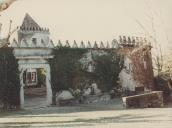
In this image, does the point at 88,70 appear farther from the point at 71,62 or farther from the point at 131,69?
the point at 131,69

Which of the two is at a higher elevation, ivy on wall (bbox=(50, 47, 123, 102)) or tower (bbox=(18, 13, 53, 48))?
tower (bbox=(18, 13, 53, 48))

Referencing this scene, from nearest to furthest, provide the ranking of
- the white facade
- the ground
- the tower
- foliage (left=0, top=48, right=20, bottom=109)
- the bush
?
the ground < foliage (left=0, top=48, right=20, bottom=109) < the white facade < the bush < the tower

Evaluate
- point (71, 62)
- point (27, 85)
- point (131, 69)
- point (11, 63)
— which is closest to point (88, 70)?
point (71, 62)

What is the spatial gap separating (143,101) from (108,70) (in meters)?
7.45

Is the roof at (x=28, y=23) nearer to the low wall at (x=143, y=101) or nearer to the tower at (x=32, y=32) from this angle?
the tower at (x=32, y=32)

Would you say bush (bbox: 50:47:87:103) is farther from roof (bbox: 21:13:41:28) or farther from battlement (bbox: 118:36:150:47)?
roof (bbox: 21:13:41:28)

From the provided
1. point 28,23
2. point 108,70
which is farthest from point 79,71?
point 28,23

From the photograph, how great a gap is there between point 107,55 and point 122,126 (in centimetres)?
1639

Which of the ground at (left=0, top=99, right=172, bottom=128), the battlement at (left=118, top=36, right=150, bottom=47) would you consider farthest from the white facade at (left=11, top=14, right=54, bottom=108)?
the battlement at (left=118, top=36, right=150, bottom=47)

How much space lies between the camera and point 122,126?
1201cm

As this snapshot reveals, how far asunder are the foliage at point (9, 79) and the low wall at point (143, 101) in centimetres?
692

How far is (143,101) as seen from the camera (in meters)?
20.8

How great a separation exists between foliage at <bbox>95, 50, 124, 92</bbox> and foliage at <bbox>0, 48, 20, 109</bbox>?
261 inches

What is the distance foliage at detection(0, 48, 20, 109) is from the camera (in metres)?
22.6
